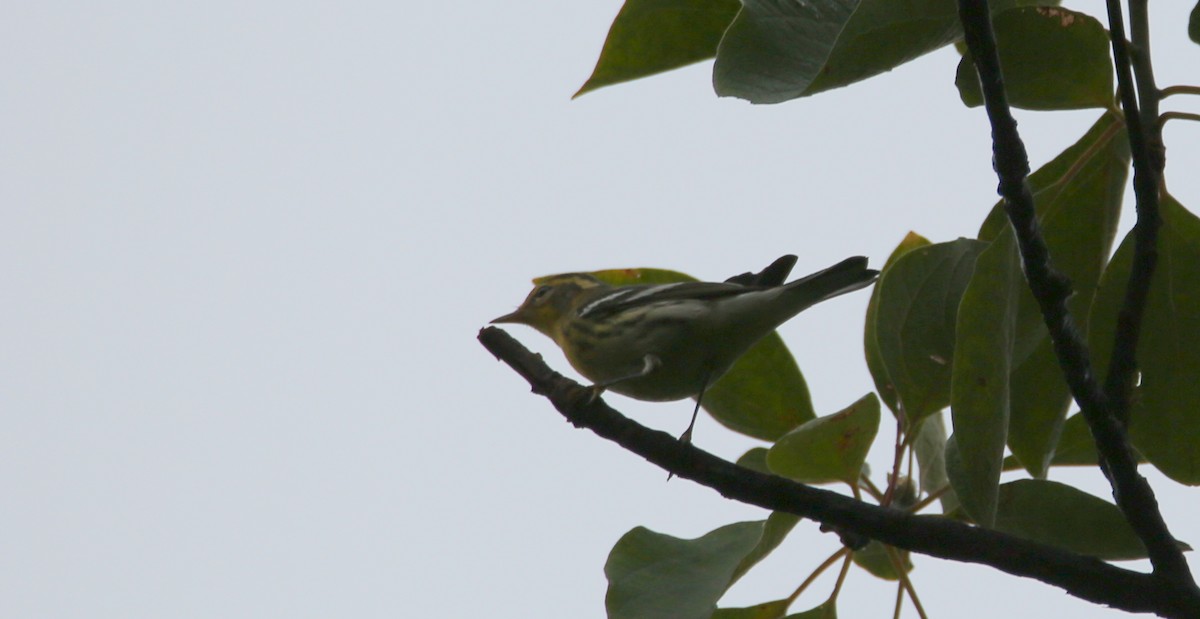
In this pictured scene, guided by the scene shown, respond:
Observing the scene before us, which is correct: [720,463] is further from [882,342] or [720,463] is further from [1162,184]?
[1162,184]

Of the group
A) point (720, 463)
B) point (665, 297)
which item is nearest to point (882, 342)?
point (720, 463)

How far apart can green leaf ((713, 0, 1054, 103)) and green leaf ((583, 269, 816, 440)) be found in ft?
2.32

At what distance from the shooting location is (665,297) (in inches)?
131

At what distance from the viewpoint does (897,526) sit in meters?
1.73

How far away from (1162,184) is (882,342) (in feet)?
1.68

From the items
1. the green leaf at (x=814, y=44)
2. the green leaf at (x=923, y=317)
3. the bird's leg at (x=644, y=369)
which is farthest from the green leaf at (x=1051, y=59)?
the bird's leg at (x=644, y=369)

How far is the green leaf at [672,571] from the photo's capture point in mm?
1974

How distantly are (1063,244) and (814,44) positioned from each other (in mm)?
599

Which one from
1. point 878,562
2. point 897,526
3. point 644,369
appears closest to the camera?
point 897,526

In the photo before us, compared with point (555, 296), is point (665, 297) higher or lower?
lower

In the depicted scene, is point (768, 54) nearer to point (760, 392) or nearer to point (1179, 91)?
point (1179, 91)

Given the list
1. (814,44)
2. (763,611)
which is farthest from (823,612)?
(814,44)

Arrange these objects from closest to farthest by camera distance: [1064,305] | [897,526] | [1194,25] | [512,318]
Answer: [1064,305]
[897,526]
[1194,25]
[512,318]

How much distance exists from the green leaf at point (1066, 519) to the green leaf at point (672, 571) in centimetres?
42
